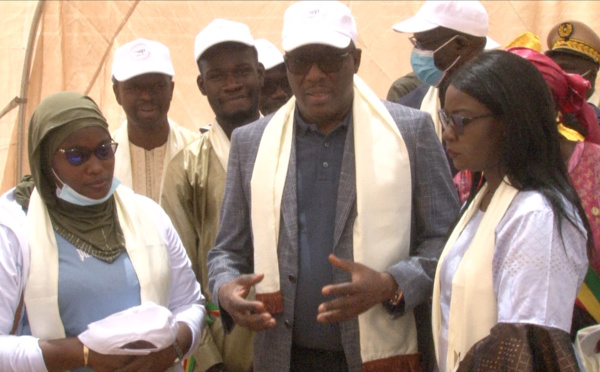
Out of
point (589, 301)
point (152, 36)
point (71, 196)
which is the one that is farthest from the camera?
point (152, 36)

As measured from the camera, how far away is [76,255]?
2516 mm

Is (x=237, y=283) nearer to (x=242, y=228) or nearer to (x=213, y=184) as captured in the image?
(x=242, y=228)

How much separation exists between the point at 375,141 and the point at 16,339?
1.32 meters

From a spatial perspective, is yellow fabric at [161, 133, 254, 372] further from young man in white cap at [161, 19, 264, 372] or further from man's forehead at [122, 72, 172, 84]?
man's forehead at [122, 72, 172, 84]

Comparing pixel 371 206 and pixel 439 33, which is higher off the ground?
pixel 439 33

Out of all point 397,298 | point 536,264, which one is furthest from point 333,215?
point 536,264

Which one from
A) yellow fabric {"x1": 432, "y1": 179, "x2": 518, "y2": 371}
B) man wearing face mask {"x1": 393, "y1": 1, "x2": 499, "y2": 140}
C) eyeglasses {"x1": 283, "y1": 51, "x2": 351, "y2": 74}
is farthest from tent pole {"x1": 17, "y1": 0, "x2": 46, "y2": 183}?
yellow fabric {"x1": 432, "y1": 179, "x2": 518, "y2": 371}

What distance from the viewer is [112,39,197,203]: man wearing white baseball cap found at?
3.78 meters

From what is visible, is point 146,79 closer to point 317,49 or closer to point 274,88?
point 274,88

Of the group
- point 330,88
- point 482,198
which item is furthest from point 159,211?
point 482,198

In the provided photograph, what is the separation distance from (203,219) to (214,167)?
24 centimetres

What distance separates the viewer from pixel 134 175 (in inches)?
150

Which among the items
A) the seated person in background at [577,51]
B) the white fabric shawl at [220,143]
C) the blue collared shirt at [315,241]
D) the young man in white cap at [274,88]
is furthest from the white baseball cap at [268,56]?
the blue collared shirt at [315,241]

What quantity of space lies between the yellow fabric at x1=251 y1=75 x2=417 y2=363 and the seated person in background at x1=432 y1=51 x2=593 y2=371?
0.80ft
